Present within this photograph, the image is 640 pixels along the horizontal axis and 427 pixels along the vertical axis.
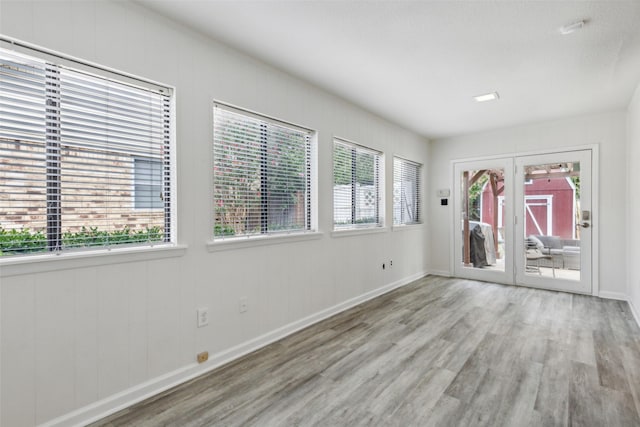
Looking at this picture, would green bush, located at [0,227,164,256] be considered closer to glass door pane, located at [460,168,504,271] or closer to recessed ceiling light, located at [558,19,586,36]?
recessed ceiling light, located at [558,19,586,36]

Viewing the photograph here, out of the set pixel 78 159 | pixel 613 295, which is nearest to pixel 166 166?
pixel 78 159

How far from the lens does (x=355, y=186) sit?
407 centimetres

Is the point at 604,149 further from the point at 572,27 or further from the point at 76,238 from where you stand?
the point at 76,238

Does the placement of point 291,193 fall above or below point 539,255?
above

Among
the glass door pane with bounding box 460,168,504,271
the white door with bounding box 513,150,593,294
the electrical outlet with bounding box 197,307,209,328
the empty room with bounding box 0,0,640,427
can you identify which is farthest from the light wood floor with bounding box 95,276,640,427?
the glass door pane with bounding box 460,168,504,271

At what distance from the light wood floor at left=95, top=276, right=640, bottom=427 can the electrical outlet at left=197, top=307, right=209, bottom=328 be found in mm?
380

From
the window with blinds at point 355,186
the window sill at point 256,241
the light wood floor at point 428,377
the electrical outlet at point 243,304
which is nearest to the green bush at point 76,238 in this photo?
the window sill at point 256,241

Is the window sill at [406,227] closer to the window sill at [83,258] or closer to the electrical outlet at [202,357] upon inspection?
the electrical outlet at [202,357]

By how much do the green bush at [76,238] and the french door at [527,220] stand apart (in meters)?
4.88

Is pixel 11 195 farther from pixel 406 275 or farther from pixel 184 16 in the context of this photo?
pixel 406 275

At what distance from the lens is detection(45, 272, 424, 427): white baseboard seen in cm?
182

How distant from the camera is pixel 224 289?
255cm

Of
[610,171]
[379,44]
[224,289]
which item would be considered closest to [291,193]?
[224,289]

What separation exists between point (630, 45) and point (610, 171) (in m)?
2.40
